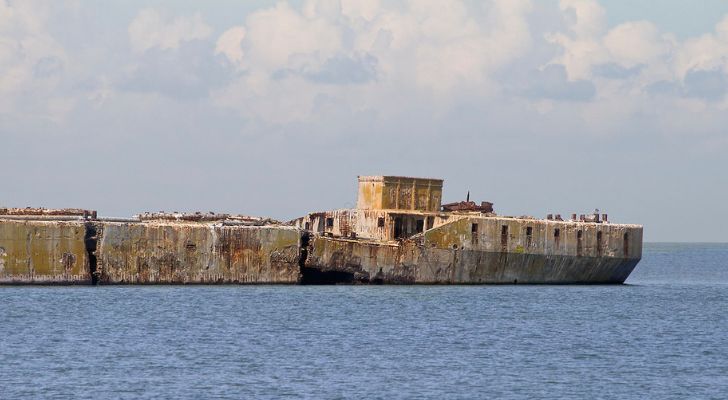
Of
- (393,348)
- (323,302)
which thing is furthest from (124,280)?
(393,348)

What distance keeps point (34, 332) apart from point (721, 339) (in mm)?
22264

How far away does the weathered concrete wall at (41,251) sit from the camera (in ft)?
168

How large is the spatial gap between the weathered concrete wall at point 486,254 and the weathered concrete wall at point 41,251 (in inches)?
359

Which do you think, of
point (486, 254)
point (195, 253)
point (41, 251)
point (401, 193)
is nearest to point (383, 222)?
point (401, 193)

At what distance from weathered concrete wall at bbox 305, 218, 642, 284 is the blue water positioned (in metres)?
0.91

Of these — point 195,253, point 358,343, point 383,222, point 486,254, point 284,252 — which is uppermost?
point 383,222

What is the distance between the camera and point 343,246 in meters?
53.8

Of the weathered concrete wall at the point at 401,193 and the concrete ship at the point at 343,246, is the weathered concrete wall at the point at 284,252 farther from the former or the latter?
the weathered concrete wall at the point at 401,193

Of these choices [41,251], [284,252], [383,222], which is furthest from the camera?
[383,222]

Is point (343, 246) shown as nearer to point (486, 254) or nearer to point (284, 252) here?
point (284, 252)

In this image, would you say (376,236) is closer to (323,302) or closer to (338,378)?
(323,302)

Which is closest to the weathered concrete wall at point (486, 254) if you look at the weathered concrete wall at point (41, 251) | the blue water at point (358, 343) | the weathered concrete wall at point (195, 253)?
the blue water at point (358, 343)

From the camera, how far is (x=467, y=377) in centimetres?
3491

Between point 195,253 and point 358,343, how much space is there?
45.7 feet
